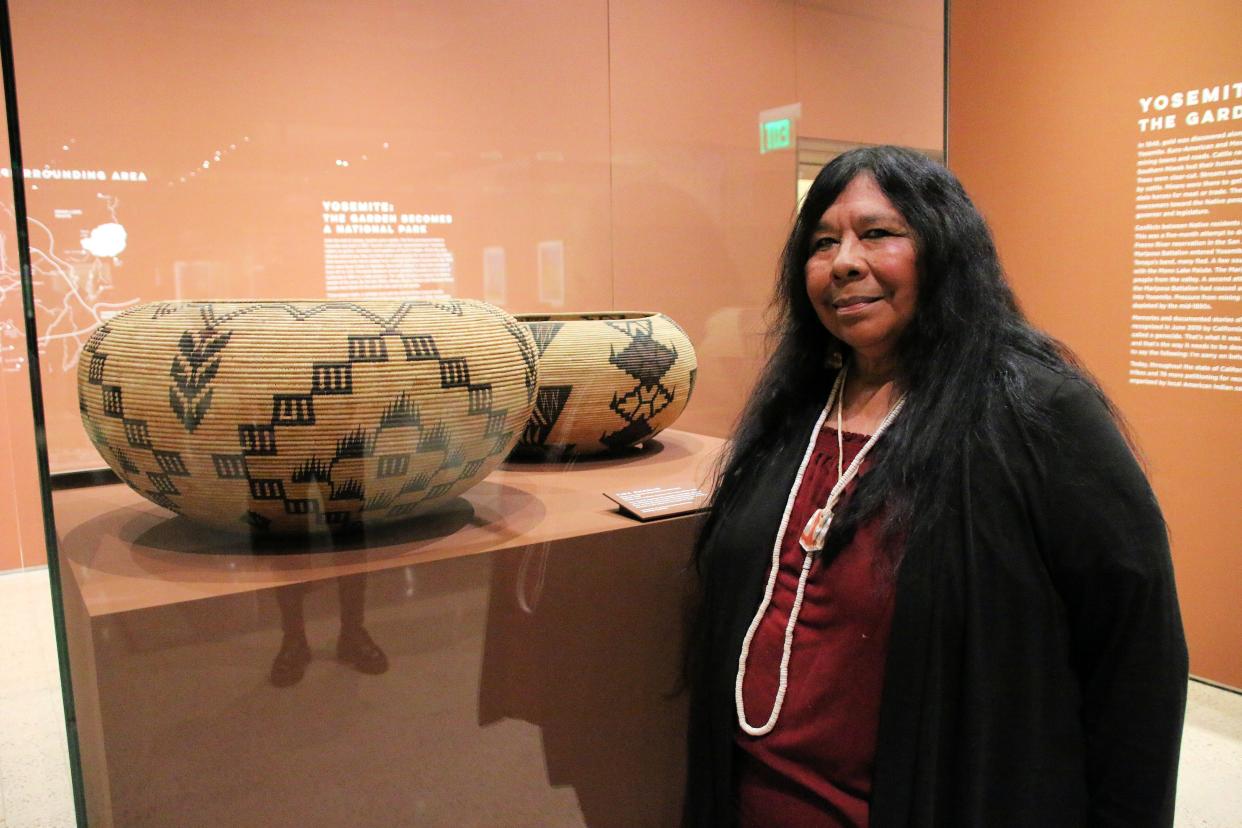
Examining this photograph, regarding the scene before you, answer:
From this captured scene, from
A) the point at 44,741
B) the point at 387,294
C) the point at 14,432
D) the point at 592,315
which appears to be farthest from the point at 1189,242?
the point at 44,741

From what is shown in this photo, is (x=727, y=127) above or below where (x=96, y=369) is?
above

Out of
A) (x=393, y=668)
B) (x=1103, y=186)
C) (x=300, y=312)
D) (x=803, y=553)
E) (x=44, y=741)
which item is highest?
(x=1103, y=186)

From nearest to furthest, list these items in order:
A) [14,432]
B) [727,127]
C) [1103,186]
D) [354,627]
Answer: [354,627] → [14,432] → [727,127] → [1103,186]

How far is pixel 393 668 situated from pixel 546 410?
50 cm

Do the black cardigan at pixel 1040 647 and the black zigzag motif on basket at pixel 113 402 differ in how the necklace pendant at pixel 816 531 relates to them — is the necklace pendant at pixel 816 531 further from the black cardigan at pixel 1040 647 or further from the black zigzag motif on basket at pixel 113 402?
the black zigzag motif on basket at pixel 113 402

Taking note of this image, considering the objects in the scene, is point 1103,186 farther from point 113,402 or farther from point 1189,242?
point 113,402

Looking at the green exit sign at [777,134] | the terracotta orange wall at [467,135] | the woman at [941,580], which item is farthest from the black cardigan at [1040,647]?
the green exit sign at [777,134]

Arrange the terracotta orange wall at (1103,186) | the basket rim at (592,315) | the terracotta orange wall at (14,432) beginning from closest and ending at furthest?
the terracotta orange wall at (14,432) < the basket rim at (592,315) < the terracotta orange wall at (1103,186)

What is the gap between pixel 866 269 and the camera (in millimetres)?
859

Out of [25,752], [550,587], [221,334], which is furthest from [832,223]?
[25,752]

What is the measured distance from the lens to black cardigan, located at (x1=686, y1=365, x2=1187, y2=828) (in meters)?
0.76

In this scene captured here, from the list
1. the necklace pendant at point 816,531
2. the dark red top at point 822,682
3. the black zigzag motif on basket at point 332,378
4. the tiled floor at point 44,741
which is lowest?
the tiled floor at point 44,741

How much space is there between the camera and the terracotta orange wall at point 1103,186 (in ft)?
5.94

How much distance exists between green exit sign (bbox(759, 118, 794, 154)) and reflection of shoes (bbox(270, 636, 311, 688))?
120 cm
